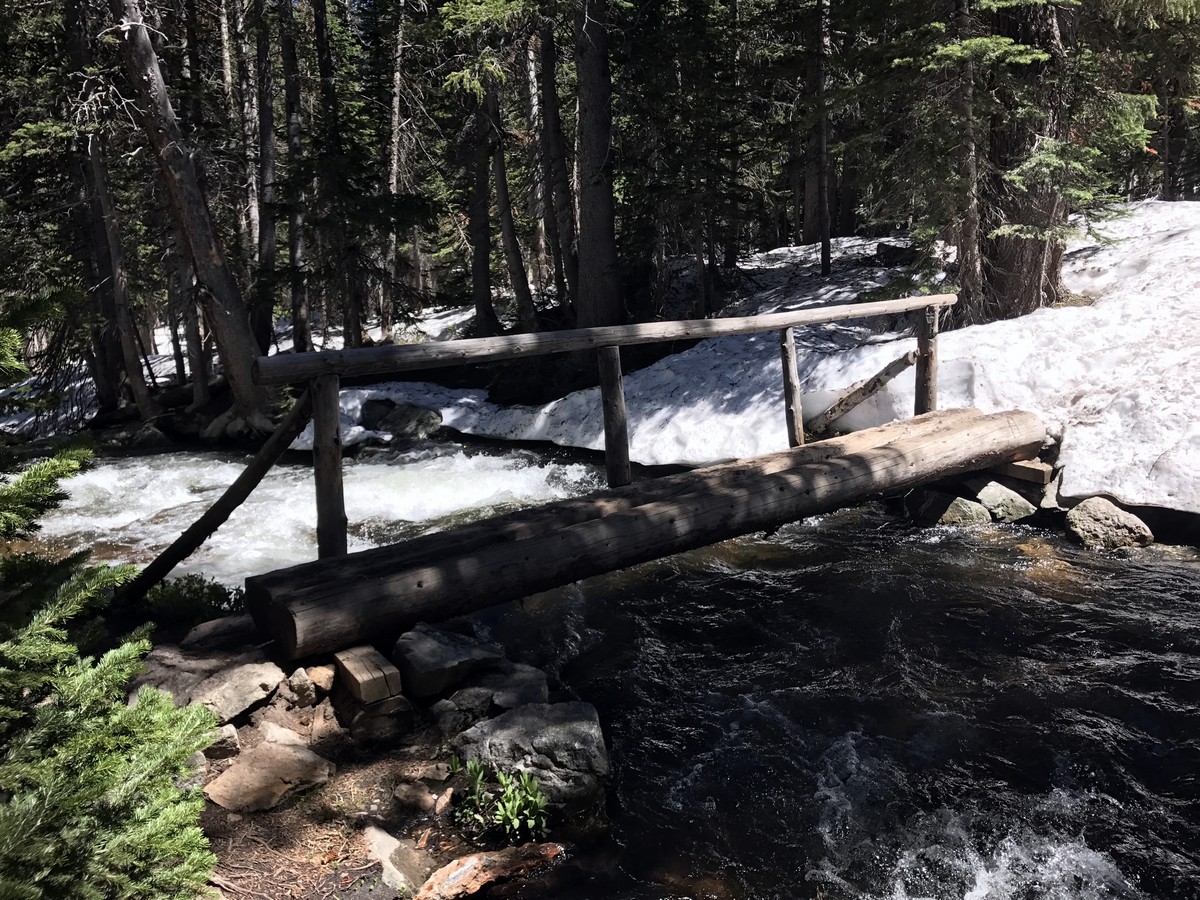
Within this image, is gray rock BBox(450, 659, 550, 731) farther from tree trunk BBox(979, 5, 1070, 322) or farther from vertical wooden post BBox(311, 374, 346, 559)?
tree trunk BBox(979, 5, 1070, 322)

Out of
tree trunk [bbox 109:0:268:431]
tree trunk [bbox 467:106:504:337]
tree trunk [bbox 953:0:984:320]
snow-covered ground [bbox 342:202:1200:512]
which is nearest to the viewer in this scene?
snow-covered ground [bbox 342:202:1200:512]

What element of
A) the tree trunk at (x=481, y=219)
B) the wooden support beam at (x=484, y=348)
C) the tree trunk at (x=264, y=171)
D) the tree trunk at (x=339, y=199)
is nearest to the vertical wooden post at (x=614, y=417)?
the wooden support beam at (x=484, y=348)

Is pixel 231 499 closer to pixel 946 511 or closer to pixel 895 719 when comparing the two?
pixel 895 719

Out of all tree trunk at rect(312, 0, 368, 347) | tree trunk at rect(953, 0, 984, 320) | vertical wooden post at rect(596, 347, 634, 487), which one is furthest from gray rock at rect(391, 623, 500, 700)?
tree trunk at rect(312, 0, 368, 347)

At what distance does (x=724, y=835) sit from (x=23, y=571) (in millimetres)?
3497

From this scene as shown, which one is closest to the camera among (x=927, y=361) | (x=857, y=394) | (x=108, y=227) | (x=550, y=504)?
(x=550, y=504)

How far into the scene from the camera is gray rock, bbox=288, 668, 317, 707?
488 cm

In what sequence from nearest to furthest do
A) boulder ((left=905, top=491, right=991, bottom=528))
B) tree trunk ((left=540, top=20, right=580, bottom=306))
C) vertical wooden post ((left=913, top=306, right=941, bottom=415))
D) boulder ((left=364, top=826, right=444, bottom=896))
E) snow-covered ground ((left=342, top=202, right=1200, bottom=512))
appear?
boulder ((left=364, top=826, right=444, bottom=896)) → snow-covered ground ((left=342, top=202, right=1200, bottom=512)) → boulder ((left=905, top=491, right=991, bottom=528)) → vertical wooden post ((left=913, top=306, right=941, bottom=415)) → tree trunk ((left=540, top=20, right=580, bottom=306))

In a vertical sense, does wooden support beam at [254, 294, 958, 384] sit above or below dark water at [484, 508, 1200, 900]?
above

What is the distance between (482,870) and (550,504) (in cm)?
352

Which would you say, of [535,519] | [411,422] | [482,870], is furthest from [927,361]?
[411,422]

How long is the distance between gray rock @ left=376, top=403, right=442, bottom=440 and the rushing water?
7157 mm

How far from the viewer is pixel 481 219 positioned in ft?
67.9

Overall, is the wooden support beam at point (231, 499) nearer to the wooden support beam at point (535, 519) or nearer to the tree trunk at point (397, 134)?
the wooden support beam at point (535, 519)
